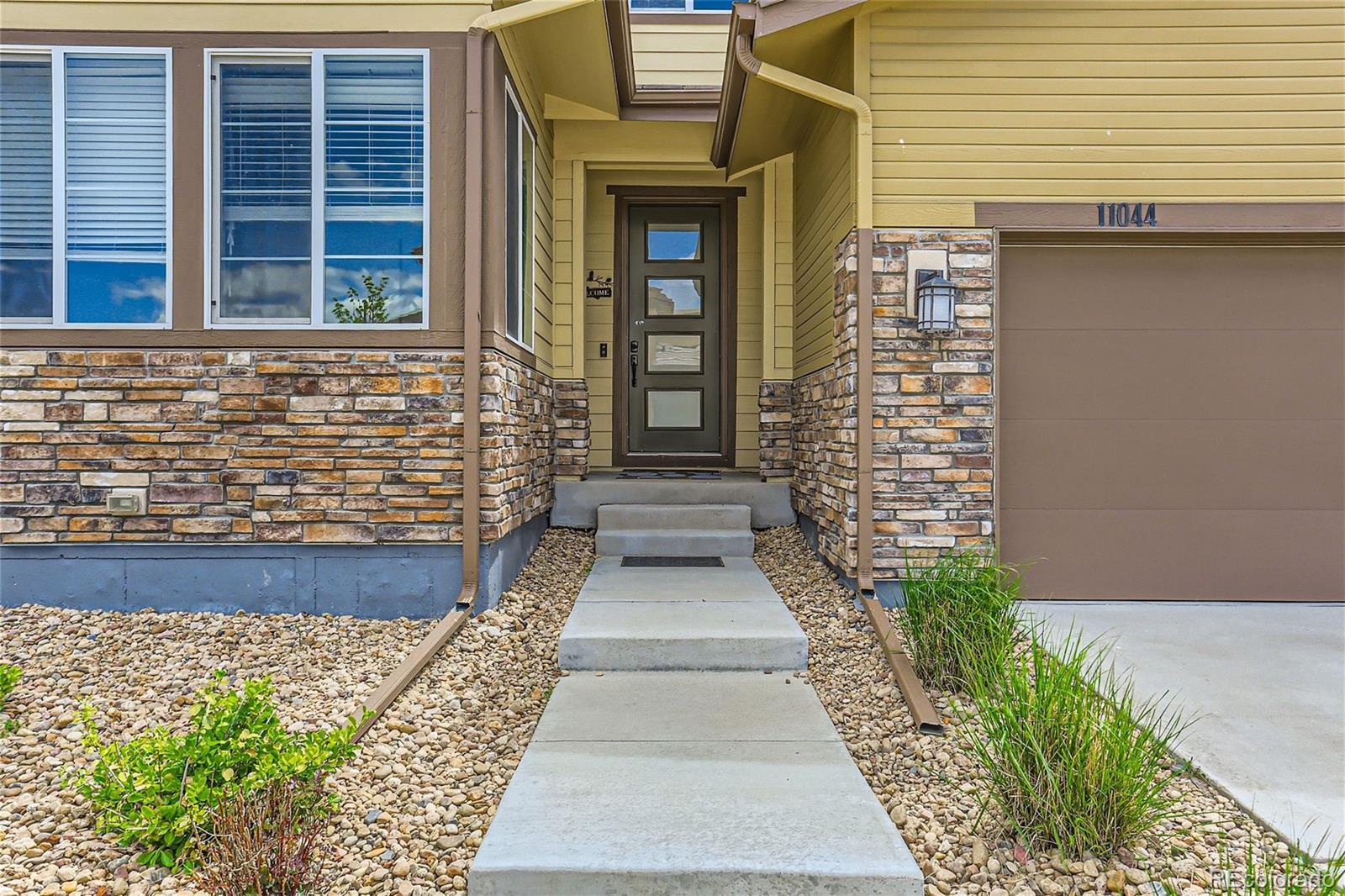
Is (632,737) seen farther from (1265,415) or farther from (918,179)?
(1265,415)

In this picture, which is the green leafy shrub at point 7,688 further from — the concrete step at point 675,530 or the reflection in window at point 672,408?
the reflection in window at point 672,408

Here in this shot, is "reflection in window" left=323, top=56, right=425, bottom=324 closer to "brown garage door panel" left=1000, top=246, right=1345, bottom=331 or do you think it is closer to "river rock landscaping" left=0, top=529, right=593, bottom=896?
"river rock landscaping" left=0, top=529, right=593, bottom=896

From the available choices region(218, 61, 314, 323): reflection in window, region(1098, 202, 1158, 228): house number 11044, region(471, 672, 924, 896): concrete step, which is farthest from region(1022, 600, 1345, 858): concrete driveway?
region(218, 61, 314, 323): reflection in window

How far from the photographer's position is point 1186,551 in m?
3.87

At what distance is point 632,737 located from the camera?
248 cm

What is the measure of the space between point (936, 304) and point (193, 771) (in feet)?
10.9

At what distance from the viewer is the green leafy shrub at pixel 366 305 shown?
354 cm

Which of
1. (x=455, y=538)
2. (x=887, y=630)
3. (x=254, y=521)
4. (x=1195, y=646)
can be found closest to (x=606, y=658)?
(x=455, y=538)

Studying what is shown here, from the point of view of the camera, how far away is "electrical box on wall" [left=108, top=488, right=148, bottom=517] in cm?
349

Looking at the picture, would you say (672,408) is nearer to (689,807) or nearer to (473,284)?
(473,284)

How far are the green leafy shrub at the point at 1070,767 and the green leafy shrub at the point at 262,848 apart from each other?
67.8 inches

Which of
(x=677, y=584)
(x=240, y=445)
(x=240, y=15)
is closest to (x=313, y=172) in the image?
(x=240, y=15)

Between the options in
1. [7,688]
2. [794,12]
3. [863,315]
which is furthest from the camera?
Answer: [863,315]

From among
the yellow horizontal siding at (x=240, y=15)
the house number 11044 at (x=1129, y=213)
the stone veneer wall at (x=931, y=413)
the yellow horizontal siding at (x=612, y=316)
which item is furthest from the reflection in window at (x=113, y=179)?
the house number 11044 at (x=1129, y=213)
